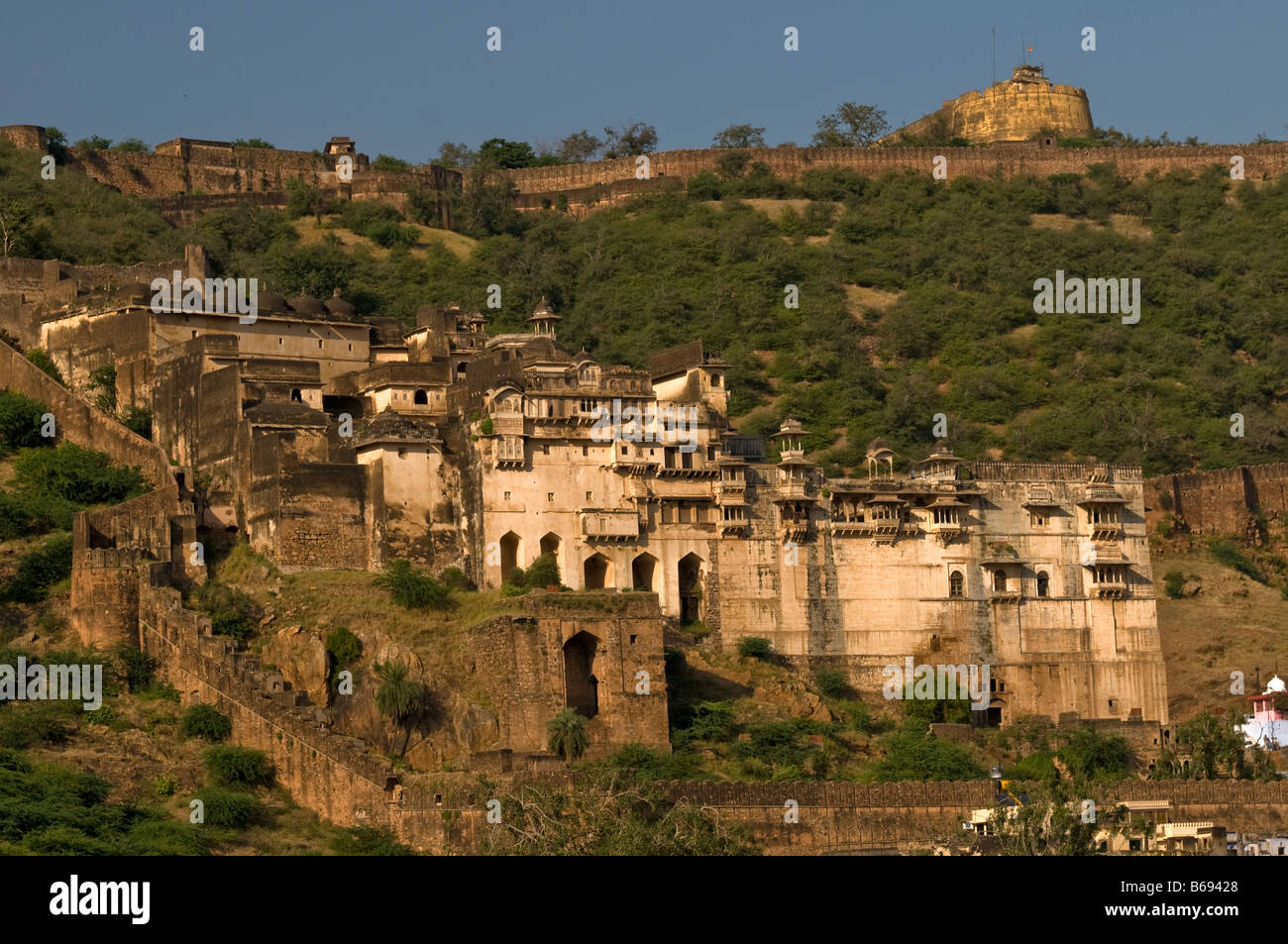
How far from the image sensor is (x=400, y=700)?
46.4m

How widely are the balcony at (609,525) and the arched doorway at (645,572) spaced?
0.72m

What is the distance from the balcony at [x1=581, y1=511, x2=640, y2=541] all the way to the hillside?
59.8ft

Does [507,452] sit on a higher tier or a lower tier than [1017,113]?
lower

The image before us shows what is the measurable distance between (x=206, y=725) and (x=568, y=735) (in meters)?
6.93

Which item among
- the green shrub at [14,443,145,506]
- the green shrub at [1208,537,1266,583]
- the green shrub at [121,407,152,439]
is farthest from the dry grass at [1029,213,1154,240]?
the green shrub at [14,443,145,506]

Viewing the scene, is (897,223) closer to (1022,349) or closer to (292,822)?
(1022,349)

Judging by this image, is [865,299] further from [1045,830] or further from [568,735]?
[1045,830]

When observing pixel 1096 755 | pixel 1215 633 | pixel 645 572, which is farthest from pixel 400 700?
pixel 1215 633

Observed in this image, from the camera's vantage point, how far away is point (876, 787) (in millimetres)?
46750

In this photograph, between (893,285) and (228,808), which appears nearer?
(228,808)

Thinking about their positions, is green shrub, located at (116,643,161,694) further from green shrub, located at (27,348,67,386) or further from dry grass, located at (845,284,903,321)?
dry grass, located at (845,284,903,321)

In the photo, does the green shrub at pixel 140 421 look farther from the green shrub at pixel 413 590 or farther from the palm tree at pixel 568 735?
the palm tree at pixel 568 735

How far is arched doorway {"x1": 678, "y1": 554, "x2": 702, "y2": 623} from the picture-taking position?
54.6 meters
